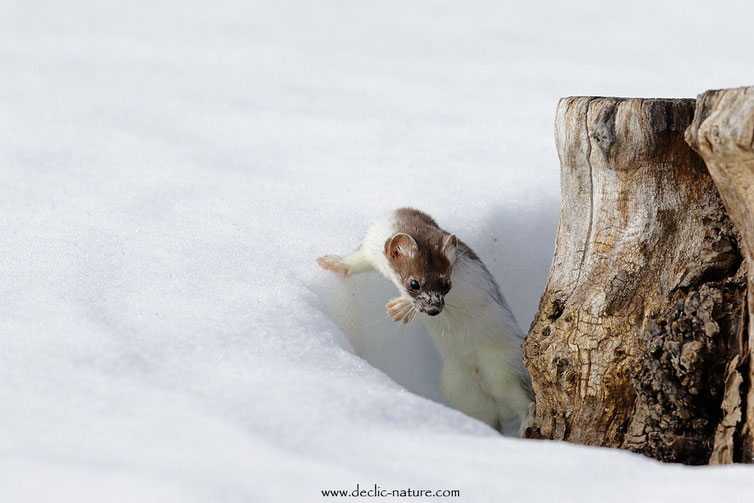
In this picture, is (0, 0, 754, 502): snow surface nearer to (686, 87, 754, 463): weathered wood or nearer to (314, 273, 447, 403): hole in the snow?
(314, 273, 447, 403): hole in the snow

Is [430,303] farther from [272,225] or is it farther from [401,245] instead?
[272,225]

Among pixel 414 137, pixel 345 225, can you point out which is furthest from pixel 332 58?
pixel 345 225

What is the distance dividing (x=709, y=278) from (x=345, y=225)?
178cm

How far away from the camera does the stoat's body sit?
3377mm

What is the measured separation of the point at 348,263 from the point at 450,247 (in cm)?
45

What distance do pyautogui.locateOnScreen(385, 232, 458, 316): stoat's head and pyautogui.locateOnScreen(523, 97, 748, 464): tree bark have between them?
633mm

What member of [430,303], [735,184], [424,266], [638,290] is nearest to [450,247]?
[424,266]

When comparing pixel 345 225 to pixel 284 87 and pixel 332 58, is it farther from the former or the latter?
pixel 332 58

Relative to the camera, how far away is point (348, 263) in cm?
339

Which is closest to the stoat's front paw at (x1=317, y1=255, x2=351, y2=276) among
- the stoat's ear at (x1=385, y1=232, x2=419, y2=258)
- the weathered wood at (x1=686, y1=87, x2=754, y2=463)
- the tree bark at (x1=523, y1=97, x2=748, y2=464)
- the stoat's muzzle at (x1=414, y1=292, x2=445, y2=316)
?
the stoat's ear at (x1=385, y1=232, x2=419, y2=258)

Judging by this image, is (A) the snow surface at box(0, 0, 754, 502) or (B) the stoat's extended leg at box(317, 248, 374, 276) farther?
(B) the stoat's extended leg at box(317, 248, 374, 276)

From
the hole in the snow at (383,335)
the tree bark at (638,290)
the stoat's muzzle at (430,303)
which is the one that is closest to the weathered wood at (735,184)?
the tree bark at (638,290)

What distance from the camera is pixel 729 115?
6.60 feet

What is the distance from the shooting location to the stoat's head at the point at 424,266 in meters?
3.36
